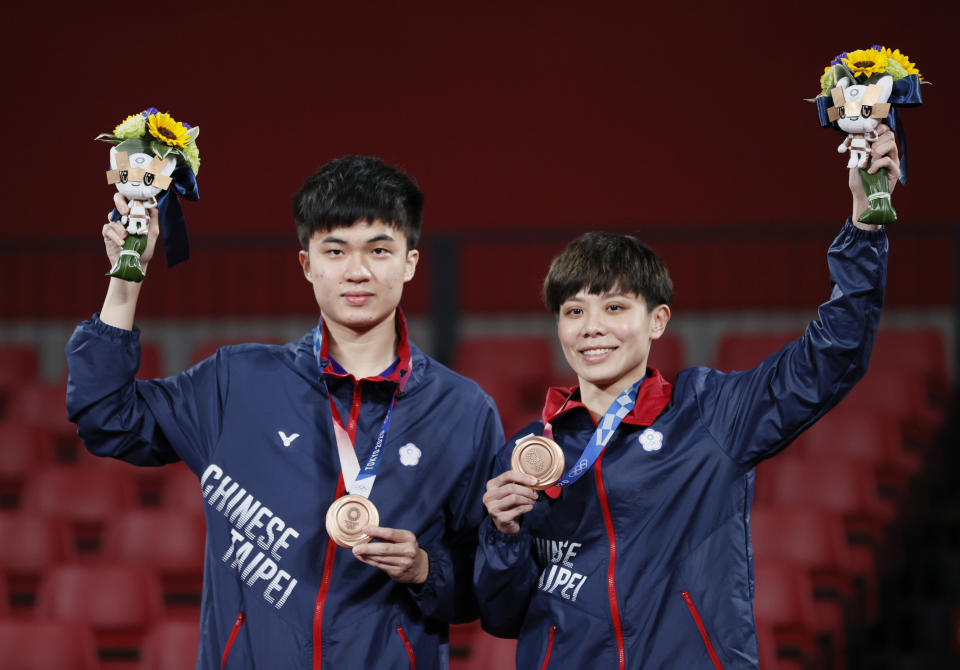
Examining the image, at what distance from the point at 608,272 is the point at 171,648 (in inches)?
86.6

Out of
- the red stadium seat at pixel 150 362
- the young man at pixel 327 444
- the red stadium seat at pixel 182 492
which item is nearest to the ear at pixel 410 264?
the young man at pixel 327 444

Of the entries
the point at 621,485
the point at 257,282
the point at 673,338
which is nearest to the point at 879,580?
the point at 673,338

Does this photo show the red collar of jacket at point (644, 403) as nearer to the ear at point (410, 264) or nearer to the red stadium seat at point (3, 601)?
the ear at point (410, 264)

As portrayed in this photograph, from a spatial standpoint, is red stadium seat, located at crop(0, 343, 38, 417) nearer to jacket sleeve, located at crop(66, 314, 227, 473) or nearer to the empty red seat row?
the empty red seat row

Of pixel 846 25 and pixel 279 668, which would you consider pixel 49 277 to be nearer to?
pixel 846 25

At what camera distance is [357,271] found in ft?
8.77

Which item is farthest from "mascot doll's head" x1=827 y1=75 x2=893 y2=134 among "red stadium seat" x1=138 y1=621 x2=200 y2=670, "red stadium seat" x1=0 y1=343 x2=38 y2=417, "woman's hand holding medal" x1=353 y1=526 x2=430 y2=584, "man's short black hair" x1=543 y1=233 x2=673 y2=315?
"red stadium seat" x1=0 y1=343 x2=38 y2=417

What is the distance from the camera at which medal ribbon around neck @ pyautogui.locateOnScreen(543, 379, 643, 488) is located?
8.43ft

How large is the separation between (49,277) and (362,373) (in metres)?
5.83

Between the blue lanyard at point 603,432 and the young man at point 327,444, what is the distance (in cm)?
27

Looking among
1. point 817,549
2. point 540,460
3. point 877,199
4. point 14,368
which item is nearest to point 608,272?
point 540,460

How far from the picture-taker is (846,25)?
7.96 metres

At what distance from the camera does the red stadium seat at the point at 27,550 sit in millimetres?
4969

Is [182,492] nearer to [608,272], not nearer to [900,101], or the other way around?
[608,272]
